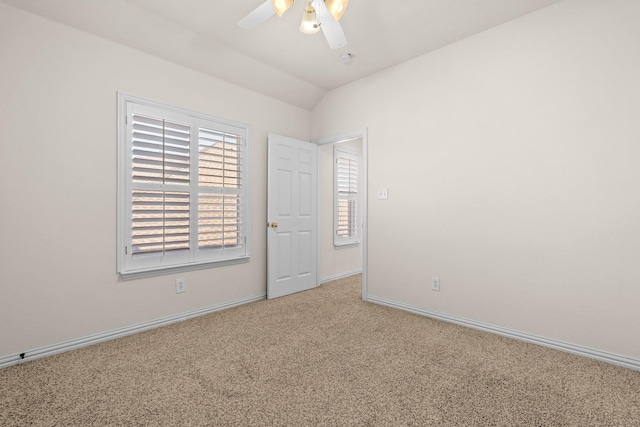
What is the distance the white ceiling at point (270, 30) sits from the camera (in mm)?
2361

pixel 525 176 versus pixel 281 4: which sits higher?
pixel 281 4

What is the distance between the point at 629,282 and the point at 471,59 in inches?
84.1

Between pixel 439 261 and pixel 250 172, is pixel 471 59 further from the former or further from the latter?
pixel 250 172

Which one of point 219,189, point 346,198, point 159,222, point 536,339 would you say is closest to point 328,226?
point 346,198

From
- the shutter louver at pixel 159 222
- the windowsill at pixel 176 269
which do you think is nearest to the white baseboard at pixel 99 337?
the windowsill at pixel 176 269

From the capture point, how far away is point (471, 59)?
2797 mm

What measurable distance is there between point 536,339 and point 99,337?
3.53 meters

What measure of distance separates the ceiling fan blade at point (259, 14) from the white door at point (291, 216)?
163 cm

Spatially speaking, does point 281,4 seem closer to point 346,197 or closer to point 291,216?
point 291,216

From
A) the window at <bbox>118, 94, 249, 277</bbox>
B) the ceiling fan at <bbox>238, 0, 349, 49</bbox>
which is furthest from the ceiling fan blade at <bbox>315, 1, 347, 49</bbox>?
the window at <bbox>118, 94, 249, 277</bbox>

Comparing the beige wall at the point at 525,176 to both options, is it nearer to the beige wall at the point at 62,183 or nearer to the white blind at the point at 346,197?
the white blind at the point at 346,197

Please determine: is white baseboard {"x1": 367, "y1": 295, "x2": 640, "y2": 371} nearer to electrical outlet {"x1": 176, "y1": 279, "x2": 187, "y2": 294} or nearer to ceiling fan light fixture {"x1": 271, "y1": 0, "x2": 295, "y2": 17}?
electrical outlet {"x1": 176, "y1": 279, "x2": 187, "y2": 294}

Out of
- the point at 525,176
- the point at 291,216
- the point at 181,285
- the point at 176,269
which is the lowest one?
the point at 181,285

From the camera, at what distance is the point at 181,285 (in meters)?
3.01
